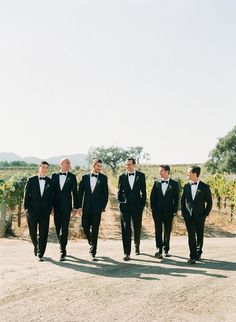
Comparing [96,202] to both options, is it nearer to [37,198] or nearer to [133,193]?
[133,193]

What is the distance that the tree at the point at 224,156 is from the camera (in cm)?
5934

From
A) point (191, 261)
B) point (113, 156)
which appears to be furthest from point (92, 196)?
point (113, 156)

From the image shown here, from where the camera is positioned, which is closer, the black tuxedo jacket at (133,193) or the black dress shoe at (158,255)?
the black dress shoe at (158,255)

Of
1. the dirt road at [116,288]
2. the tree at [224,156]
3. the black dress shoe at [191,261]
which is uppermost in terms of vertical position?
the tree at [224,156]

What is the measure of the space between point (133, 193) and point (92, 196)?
2.81 feet

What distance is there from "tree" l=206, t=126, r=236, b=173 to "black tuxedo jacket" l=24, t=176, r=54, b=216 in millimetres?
52897

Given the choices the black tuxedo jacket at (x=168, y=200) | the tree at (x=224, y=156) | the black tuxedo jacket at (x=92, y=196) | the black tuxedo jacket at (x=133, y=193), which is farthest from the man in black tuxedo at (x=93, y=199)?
the tree at (x=224, y=156)

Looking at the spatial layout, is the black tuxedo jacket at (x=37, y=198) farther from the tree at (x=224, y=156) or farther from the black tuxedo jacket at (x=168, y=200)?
the tree at (x=224, y=156)

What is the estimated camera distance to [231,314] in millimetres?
5273

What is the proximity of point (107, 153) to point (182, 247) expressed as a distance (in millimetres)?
115079

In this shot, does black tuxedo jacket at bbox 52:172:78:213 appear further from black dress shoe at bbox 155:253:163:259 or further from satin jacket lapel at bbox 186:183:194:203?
satin jacket lapel at bbox 186:183:194:203

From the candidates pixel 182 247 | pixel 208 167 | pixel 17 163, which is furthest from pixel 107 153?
pixel 182 247

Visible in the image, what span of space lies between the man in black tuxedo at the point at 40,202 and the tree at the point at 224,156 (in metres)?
52.9

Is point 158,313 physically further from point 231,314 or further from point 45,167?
point 45,167
